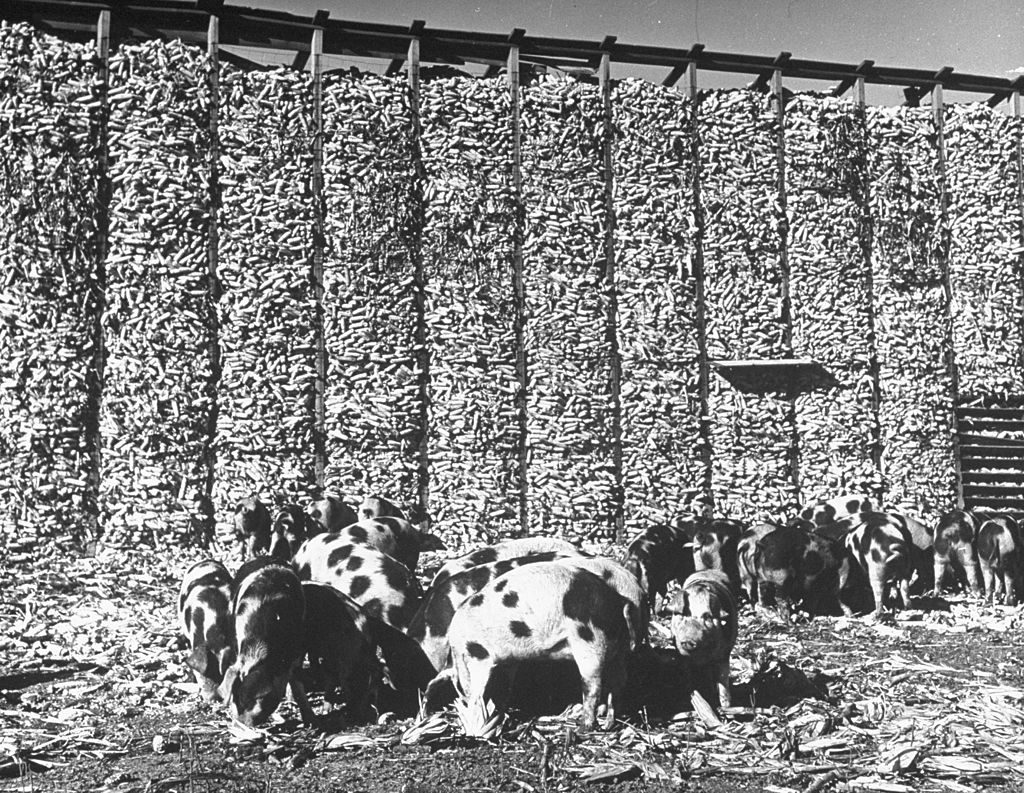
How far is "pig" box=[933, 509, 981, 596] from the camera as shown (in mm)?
11906

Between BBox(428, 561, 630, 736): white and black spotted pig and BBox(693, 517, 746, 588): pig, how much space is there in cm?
433

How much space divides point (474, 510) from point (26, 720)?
6665 mm

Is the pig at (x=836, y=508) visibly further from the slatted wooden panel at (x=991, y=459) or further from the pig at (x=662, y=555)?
the pig at (x=662, y=555)

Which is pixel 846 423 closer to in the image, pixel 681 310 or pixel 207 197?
pixel 681 310

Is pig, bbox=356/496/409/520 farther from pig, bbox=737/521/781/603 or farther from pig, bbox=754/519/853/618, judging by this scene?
pig, bbox=754/519/853/618

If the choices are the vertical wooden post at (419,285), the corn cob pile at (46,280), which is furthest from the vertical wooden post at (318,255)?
the corn cob pile at (46,280)

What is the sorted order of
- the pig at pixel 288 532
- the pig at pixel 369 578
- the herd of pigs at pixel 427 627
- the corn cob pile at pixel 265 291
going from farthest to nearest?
the corn cob pile at pixel 265 291, the pig at pixel 288 532, the pig at pixel 369 578, the herd of pigs at pixel 427 627

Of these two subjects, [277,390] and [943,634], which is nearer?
[943,634]

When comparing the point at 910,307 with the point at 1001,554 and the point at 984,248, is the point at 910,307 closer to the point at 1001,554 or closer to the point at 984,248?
the point at 984,248

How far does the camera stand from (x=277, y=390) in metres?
12.6

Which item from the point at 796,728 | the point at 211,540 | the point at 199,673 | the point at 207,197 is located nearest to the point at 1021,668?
the point at 796,728

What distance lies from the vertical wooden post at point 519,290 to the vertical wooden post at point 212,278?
3.92 m

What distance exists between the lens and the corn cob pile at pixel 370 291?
12.8 m

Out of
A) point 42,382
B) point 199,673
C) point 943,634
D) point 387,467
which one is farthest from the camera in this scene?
point 387,467
